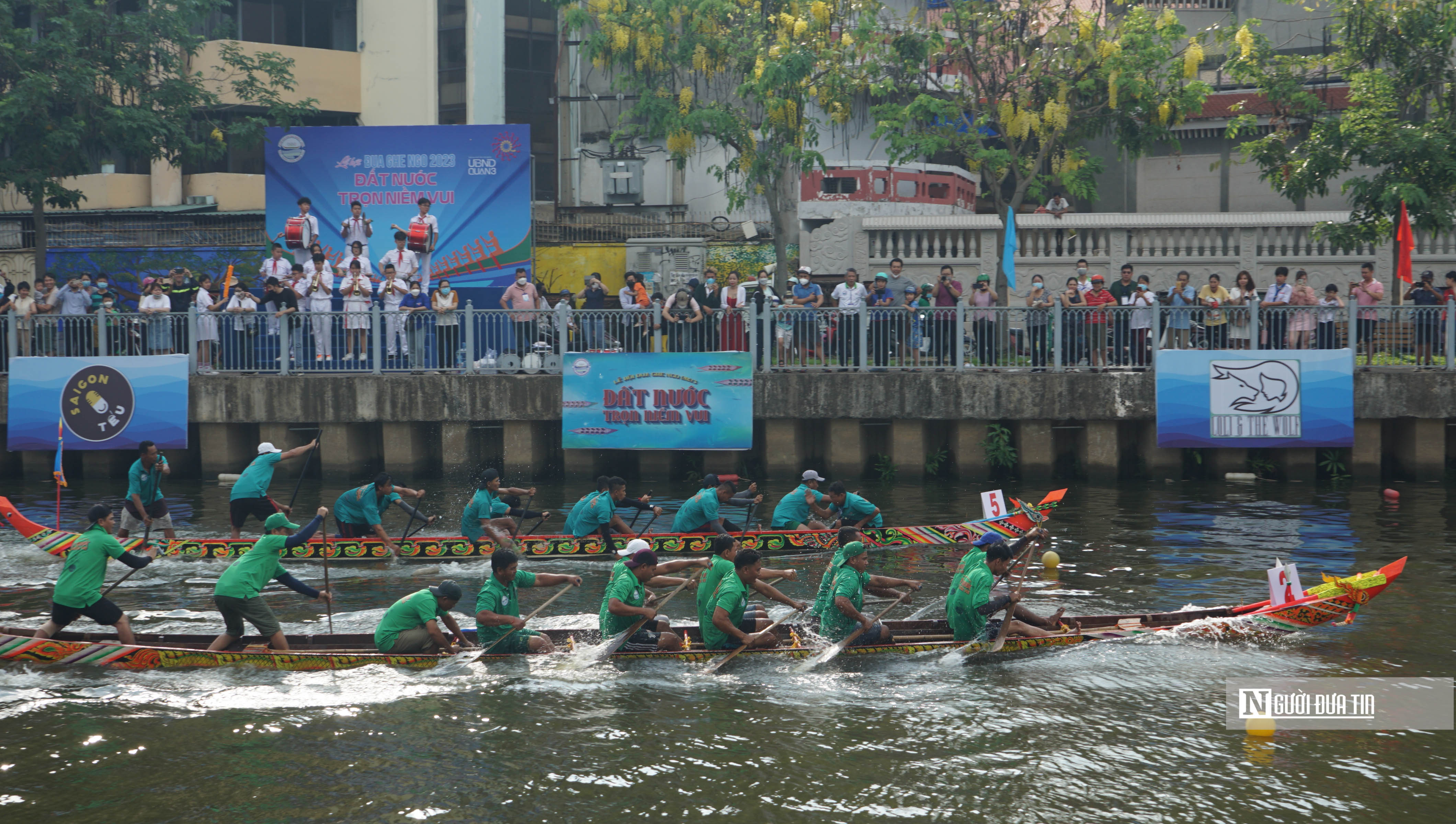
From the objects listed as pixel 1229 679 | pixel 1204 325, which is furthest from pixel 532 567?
pixel 1204 325

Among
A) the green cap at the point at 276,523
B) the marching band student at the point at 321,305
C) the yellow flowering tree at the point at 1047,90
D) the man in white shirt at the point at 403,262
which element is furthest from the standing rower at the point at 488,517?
the yellow flowering tree at the point at 1047,90

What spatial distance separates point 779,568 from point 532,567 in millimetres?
3141

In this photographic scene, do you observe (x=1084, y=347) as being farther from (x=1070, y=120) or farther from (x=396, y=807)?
(x=396, y=807)

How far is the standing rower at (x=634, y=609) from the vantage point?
442 inches

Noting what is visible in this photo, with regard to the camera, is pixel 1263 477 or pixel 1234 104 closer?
pixel 1263 477

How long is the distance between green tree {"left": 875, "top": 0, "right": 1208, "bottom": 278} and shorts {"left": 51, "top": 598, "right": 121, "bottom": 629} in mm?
18645

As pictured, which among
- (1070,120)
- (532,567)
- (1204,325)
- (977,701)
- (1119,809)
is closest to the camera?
(1119,809)

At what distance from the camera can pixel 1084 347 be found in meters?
20.1

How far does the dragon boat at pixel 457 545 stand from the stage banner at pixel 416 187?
357 inches

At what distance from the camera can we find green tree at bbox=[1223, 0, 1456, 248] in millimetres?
19438

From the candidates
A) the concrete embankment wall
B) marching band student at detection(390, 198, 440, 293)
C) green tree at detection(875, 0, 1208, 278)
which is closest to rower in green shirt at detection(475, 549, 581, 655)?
the concrete embankment wall

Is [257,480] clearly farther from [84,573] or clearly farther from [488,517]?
[84,573]

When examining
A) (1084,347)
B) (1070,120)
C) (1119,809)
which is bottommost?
(1119,809)

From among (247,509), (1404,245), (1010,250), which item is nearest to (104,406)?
(247,509)
